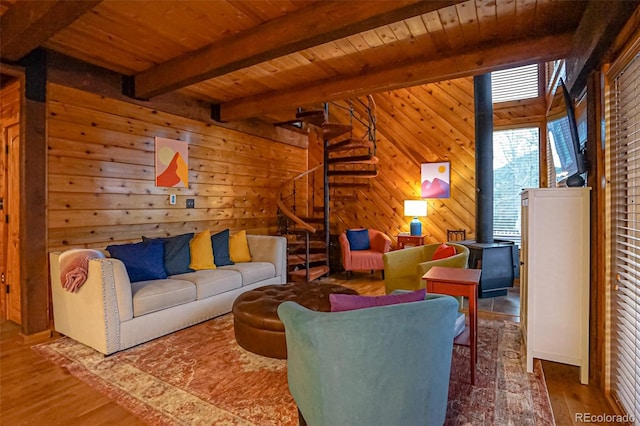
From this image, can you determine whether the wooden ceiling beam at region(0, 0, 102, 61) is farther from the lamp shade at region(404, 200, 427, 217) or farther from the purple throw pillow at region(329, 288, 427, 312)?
the lamp shade at region(404, 200, 427, 217)

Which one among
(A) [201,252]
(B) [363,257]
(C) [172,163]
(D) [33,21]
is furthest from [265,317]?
(B) [363,257]

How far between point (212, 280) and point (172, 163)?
169 centimetres

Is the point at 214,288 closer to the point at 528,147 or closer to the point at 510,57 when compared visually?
the point at 510,57

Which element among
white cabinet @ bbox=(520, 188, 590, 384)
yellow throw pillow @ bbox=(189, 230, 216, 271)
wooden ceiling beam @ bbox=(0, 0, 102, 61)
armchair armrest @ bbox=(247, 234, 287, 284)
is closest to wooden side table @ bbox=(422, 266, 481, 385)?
white cabinet @ bbox=(520, 188, 590, 384)

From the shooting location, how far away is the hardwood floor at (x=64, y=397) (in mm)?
1929

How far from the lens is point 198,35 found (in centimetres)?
285

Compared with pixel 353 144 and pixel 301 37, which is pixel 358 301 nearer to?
pixel 301 37

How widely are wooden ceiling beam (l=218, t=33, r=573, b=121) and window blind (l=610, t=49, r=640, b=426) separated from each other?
0.81m

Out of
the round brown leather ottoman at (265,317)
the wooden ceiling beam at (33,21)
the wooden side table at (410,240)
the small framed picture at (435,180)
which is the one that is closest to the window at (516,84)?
the small framed picture at (435,180)

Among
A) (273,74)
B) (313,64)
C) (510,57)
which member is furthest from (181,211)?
(510,57)

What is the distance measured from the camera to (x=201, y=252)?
3893mm

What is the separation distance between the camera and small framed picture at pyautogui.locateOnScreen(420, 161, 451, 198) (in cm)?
580

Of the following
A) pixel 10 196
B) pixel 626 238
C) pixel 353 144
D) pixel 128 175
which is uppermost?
pixel 353 144

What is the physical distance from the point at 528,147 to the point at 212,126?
4.89 metres
